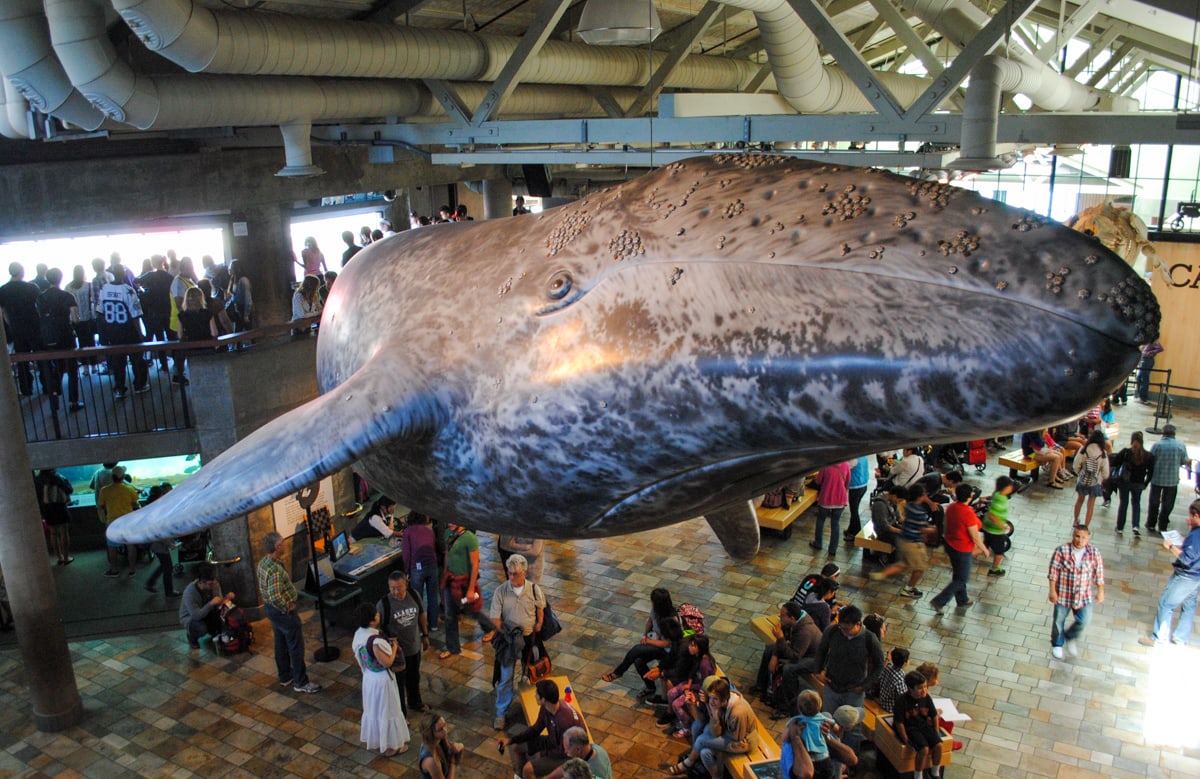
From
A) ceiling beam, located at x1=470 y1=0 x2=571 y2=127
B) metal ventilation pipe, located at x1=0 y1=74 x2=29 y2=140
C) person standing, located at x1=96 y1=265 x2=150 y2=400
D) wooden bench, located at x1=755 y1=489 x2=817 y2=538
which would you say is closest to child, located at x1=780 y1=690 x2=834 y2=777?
wooden bench, located at x1=755 y1=489 x2=817 y2=538

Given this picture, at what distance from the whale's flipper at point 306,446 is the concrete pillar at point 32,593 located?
29.5 feet

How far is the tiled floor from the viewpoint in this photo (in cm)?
916

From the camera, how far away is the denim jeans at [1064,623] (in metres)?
10.8

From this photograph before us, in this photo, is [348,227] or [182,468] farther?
[348,227]

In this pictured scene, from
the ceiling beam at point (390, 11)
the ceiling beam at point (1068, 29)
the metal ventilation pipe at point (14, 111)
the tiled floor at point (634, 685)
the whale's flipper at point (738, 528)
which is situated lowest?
the tiled floor at point (634, 685)

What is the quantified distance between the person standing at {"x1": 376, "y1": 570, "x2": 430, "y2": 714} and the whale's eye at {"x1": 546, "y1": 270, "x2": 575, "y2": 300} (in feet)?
26.2

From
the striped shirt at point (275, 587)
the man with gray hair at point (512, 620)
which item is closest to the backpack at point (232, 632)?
the striped shirt at point (275, 587)

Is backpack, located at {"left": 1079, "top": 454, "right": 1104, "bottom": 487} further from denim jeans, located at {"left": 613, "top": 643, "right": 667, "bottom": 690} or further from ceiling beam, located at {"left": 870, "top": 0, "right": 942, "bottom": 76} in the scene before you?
denim jeans, located at {"left": 613, "top": 643, "right": 667, "bottom": 690}

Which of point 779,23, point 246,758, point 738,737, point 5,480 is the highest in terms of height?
point 779,23

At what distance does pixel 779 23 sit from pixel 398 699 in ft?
30.2

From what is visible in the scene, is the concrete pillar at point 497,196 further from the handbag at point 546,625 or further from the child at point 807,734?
the child at point 807,734

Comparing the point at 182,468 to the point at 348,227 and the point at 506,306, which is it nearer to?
the point at 348,227

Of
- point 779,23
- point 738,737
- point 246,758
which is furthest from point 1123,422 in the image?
point 246,758

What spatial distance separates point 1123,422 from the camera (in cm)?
2002
